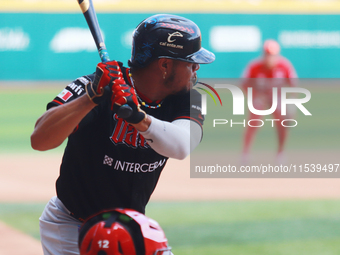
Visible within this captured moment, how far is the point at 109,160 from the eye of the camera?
2.38 metres

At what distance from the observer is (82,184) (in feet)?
8.09

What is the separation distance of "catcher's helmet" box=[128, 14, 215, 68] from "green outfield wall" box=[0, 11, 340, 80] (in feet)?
52.3

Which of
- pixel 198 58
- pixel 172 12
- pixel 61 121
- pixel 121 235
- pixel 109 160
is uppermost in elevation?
pixel 172 12

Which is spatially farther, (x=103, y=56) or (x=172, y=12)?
(x=172, y=12)

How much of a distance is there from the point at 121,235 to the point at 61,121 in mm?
569

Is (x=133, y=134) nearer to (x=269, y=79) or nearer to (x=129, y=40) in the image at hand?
(x=269, y=79)

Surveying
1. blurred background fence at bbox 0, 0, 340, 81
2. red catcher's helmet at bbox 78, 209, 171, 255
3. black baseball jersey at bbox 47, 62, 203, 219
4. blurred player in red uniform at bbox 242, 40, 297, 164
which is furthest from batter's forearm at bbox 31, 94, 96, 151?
blurred background fence at bbox 0, 0, 340, 81

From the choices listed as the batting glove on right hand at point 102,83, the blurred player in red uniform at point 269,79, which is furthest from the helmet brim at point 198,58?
the blurred player in red uniform at point 269,79

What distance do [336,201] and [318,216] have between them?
36.6 inches

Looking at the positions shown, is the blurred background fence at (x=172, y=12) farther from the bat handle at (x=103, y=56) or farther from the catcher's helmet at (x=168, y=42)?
the catcher's helmet at (x=168, y=42)

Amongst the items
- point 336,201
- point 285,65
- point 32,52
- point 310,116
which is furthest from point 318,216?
point 32,52

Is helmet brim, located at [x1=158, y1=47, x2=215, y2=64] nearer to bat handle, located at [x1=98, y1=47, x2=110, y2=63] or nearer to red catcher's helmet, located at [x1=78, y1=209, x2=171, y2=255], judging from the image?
bat handle, located at [x1=98, y1=47, x2=110, y2=63]

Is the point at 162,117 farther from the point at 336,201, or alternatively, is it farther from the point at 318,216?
the point at 336,201

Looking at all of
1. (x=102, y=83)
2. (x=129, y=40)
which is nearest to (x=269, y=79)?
(x=102, y=83)
